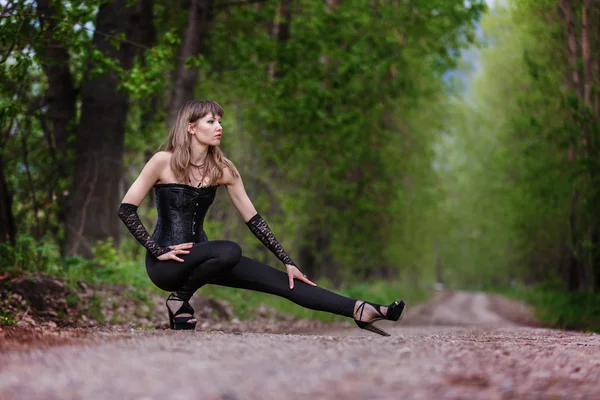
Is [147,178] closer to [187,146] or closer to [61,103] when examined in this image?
[187,146]

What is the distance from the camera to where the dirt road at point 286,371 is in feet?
10.1

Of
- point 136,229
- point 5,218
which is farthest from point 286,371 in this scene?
point 5,218

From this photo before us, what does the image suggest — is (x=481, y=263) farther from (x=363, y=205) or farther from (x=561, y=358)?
(x=561, y=358)

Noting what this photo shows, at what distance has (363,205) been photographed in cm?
2180

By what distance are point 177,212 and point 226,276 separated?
2.22ft

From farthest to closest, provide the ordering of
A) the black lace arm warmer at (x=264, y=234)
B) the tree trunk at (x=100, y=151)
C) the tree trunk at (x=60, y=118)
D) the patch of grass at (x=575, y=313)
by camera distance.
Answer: the patch of grass at (x=575, y=313) → the tree trunk at (x=60, y=118) → the tree trunk at (x=100, y=151) → the black lace arm warmer at (x=264, y=234)

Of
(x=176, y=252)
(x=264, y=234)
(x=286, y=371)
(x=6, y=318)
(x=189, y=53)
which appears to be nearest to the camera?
(x=286, y=371)

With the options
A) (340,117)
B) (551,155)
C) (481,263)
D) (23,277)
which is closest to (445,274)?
(481,263)

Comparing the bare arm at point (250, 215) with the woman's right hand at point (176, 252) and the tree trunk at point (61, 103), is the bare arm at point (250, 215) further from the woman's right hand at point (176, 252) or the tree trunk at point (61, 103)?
the tree trunk at point (61, 103)

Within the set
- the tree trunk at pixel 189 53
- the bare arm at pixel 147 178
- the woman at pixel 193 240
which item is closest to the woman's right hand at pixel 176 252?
the woman at pixel 193 240

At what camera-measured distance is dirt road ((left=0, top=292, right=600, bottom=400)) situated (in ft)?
10.1

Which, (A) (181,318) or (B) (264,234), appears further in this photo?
(B) (264,234)

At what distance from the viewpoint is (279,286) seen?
621cm

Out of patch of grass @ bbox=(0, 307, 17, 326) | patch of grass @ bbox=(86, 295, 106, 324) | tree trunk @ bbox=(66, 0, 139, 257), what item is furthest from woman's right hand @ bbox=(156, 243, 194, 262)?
tree trunk @ bbox=(66, 0, 139, 257)
